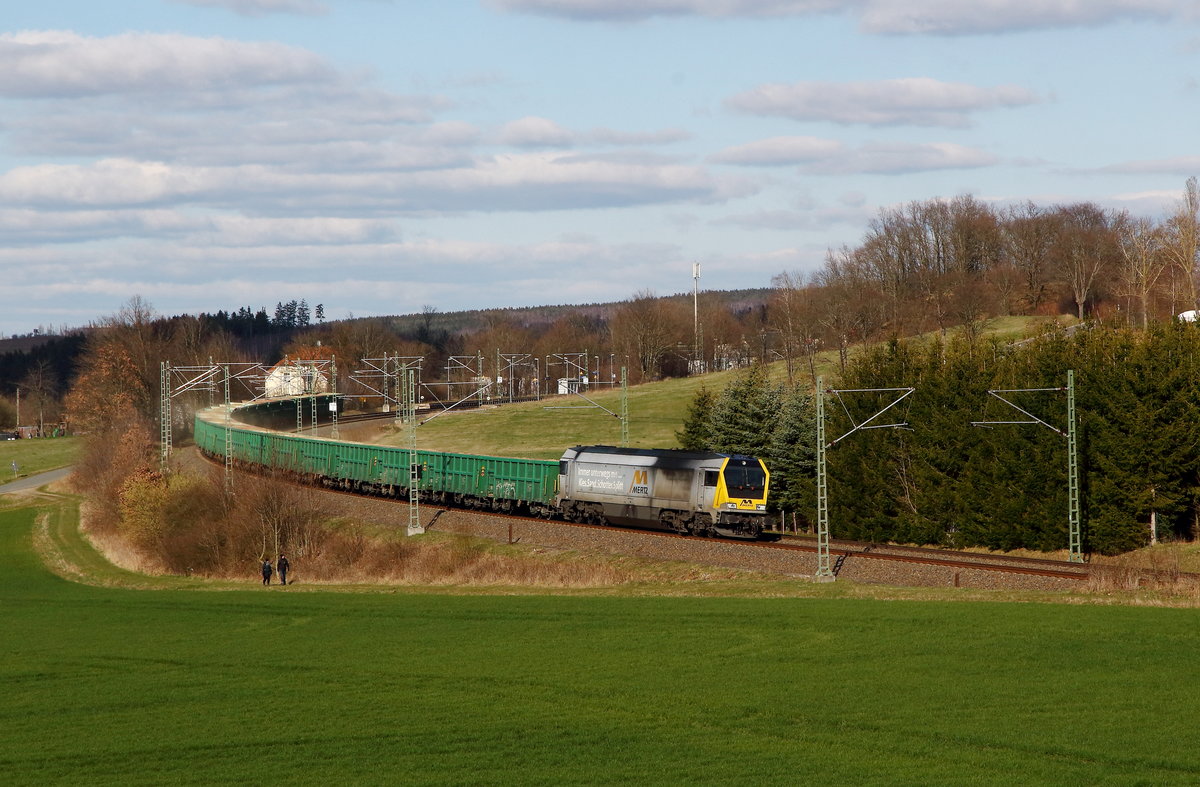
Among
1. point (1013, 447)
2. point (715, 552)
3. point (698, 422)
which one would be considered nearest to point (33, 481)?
point (698, 422)

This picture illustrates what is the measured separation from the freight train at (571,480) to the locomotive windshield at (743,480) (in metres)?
0.04

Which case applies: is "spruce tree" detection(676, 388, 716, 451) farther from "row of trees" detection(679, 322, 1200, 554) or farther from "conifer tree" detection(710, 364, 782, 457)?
"row of trees" detection(679, 322, 1200, 554)

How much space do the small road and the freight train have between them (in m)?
38.4

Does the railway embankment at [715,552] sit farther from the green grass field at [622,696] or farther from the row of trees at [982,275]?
the row of trees at [982,275]

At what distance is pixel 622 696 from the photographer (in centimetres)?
2302

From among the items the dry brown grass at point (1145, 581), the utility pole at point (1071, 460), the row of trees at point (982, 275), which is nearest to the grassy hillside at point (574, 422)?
the row of trees at point (982, 275)

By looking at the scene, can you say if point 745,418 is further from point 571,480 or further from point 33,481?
point 33,481

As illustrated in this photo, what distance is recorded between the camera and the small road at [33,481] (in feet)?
349

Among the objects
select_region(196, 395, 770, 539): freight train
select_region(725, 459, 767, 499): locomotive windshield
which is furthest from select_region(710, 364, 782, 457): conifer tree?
select_region(725, 459, 767, 499): locomotive windshield

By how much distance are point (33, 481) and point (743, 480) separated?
289 ft

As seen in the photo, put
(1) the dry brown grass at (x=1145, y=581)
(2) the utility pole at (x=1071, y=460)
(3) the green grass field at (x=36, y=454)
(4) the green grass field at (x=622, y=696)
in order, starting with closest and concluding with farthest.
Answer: (4) the green grass field at (x=622, y=696)
(1) the dry brown grass at (x=1145, y=581)
(2) the utility pole at (x=1071, y=460)
(3) the green grass field at (x=36, y=454)

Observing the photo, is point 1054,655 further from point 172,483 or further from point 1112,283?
point 1112,283

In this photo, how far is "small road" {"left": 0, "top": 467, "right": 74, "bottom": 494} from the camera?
10623cm

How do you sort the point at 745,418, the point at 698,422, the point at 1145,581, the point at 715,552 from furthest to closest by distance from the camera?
1. the point at 698,422
2. the point at 745,418
3. the point at 715,552
4. the point at 1145,581
